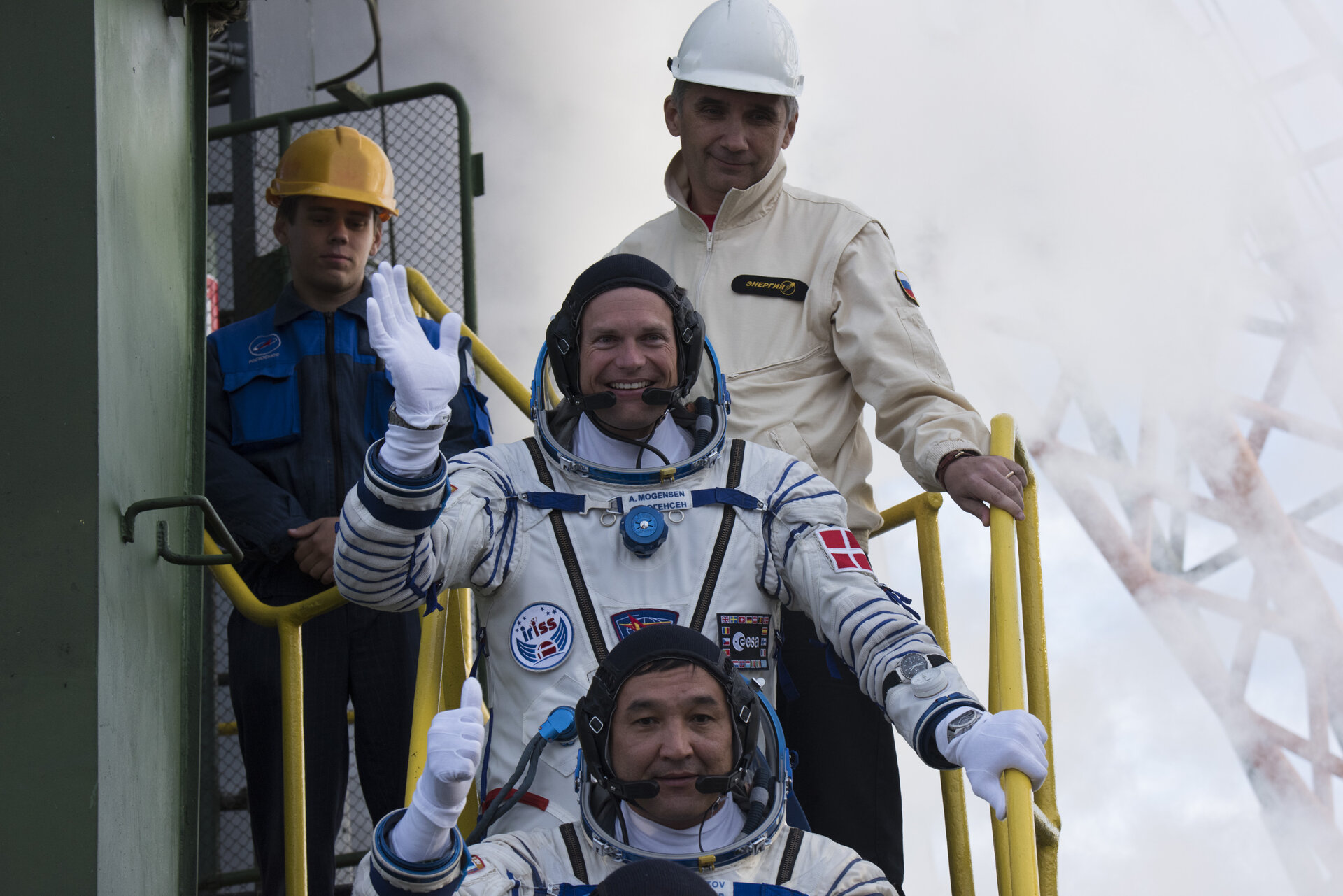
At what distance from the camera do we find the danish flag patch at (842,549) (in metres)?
2.45

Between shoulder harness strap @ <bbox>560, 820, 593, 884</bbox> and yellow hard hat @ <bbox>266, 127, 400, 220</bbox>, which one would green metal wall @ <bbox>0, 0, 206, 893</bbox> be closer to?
shoulder harness strap @ <bbox>560, 820, 593, 884</bbox>

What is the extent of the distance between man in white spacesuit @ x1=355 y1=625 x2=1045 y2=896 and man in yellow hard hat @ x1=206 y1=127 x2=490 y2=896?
106cm

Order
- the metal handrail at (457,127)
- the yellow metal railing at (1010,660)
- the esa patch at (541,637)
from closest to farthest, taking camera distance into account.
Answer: the yellow metal railing at (1010,660) → the esa patch at (541,637) → the metal handrail at (457,127)

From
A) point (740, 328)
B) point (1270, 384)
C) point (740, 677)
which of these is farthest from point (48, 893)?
point (1270, 384)

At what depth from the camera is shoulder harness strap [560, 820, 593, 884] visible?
2111 millimetres

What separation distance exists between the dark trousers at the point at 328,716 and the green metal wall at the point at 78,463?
2.75 ft

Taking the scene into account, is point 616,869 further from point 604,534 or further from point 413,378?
point 413,378

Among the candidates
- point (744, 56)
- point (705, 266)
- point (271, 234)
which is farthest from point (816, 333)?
point (271, 234)

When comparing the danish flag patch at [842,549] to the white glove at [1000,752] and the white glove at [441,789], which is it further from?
the white glove at [441,789]

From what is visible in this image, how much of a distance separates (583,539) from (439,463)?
1.29ft

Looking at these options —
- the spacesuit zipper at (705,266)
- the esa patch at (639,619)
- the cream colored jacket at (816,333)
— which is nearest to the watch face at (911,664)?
the esa patch at (639,619)

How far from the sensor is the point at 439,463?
7.27 feet

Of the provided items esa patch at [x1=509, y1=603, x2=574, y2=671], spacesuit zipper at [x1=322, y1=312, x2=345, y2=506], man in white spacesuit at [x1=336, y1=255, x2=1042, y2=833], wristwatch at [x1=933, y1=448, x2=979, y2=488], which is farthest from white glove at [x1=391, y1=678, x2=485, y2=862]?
spacesuit zipper at [x1=322, y1=312, x2=345, y2=506]

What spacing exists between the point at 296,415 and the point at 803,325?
48.1 inches
